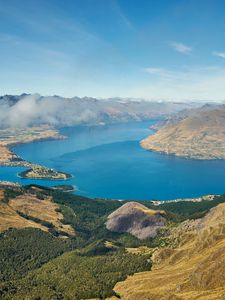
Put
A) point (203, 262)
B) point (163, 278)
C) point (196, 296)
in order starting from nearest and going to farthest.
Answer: point (196, 296)
point (203, 262)
point (163, 278)

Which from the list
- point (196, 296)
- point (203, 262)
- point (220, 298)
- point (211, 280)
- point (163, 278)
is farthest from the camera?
point (163, 278)

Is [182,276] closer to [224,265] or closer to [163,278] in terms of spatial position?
[163,278]

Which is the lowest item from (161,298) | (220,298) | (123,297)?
(123,297)

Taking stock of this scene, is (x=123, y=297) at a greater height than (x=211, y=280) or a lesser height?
lesser

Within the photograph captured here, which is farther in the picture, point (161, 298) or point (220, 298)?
point (161, 298)

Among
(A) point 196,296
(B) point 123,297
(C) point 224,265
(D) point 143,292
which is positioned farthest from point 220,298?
(B) point 123,297

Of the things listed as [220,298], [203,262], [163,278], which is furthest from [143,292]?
[220,298]

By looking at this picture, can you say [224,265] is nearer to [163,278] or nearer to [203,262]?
[203,262]

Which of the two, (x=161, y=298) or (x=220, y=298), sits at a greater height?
(x=220, y=298)

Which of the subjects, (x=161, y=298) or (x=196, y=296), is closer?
(x=196, y=296)
